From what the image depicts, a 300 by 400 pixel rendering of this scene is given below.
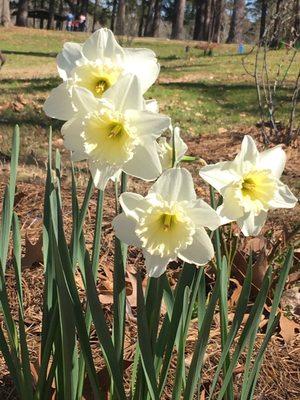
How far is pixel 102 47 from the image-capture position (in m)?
1.07

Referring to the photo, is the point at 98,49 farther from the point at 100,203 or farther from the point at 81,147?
the point at 100,203

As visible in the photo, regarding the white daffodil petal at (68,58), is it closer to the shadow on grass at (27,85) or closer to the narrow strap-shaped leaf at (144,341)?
the narrow strap-shaped leaf at (144,341)

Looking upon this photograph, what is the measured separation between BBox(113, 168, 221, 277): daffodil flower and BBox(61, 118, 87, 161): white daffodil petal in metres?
0.12

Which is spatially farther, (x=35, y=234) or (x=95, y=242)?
(x=35, y=234)

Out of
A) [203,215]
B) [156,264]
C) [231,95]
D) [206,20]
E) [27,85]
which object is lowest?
[27,85]

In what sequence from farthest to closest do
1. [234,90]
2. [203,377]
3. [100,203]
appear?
[234,90] < [203,377] < [100,203]

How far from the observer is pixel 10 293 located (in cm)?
224

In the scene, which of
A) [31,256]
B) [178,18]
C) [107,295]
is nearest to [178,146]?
[107,295]

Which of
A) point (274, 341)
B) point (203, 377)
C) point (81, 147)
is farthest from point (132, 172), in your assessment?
point (274, 341)

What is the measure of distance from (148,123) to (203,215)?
21 centimetres

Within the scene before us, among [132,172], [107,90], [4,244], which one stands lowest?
[4,244]

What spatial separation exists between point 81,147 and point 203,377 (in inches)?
42.7

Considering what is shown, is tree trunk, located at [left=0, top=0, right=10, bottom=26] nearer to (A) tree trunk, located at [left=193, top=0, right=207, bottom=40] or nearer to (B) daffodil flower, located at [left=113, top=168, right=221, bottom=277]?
(A) tree trunk, located at [left=193, top=0, right=207, bottom=40]

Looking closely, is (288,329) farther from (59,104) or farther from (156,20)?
(156,20)
